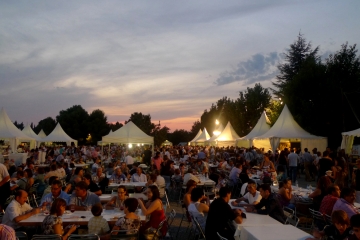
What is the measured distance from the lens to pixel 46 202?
666 cm

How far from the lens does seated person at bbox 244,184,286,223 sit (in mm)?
6273

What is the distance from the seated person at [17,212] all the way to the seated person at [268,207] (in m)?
3.75

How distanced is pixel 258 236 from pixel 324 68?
24412 millimetres

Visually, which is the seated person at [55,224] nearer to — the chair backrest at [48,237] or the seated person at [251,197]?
the chair backrest at [48,237]

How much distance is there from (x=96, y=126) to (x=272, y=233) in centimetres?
6095

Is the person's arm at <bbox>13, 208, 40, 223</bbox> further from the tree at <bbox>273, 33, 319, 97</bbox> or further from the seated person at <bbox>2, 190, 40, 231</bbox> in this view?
the tree at <bbox>273, 33, 319, 97</bbox>

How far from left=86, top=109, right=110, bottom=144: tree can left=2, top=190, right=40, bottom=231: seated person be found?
58.3 m

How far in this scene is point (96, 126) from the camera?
209ft

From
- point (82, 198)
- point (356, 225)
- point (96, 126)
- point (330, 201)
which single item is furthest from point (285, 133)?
point (96, 126)

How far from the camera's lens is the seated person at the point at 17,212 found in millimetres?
5824

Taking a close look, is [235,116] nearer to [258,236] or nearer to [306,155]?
[306,155]

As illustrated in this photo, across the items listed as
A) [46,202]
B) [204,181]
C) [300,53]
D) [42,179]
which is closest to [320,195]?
[204,181]

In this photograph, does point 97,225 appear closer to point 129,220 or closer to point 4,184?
point 129,220

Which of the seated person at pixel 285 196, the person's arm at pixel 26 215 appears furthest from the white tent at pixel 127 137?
the person's arm at pixel 26 215
